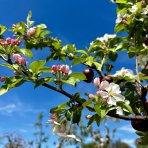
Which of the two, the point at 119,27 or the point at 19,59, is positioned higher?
the point at 119,27

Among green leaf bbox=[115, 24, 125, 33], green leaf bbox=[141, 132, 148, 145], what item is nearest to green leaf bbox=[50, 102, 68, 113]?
green leaf bbox=[141, 132, 148, 145]

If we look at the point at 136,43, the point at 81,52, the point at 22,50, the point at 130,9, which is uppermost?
the point at 130,9

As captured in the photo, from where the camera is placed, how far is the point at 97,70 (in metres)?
3.01

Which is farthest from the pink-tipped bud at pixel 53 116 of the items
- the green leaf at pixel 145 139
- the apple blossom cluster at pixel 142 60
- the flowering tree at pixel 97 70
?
the apple blossom cluster at pixel 142 60

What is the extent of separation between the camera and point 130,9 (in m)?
3.34

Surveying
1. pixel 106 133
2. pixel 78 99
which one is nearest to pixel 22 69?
pixel 78 99

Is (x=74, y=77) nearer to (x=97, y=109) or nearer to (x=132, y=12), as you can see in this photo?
(x=97, y=109)

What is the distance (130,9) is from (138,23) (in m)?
0.14

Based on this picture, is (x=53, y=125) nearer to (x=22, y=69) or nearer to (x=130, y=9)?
(x=22, y=69)

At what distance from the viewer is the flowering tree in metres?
2.32

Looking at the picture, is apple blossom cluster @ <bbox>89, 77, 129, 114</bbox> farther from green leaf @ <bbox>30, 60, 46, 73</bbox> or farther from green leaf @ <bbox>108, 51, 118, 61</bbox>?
green leaf @ <bbox>108, 51, 118, 61</bbox>

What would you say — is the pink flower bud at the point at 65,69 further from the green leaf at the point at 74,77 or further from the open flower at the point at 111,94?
the open flower at the point at 111,94

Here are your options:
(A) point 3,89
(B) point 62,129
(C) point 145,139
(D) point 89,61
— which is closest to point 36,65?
(A) point 3,89

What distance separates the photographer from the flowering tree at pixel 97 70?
2.32 metres
